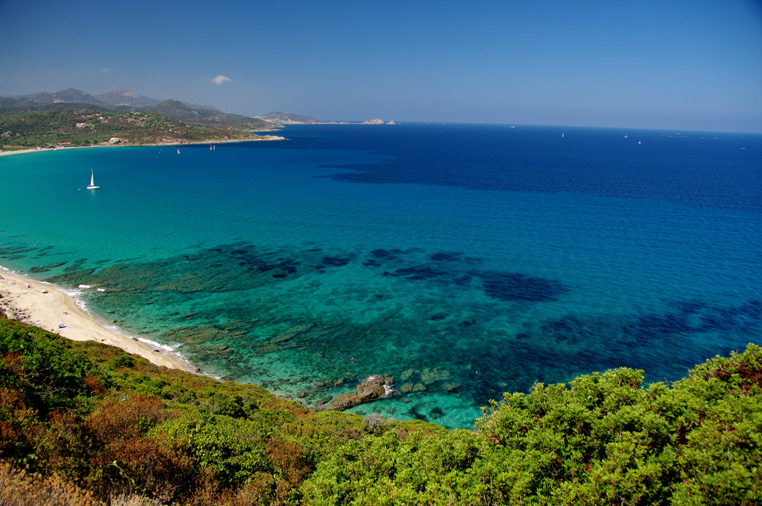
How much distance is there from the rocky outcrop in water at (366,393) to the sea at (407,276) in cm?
84

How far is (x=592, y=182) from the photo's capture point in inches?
Answer: 4277

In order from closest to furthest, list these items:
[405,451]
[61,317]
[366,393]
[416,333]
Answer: [405,451] → [366,393] → [61,317] → [416,333]

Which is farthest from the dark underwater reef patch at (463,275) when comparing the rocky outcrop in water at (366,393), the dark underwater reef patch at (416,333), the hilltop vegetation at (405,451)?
the hilltop vegetation at (405,451)

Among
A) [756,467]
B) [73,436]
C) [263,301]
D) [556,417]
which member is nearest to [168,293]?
[263,301]

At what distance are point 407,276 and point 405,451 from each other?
34.2 meters

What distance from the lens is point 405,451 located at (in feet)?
47.0

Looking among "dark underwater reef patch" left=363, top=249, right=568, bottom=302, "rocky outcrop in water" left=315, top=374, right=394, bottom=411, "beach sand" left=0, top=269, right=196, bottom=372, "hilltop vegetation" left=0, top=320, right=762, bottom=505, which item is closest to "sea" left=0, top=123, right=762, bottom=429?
"dark underwater reef patch" left=363, top=249, right=568, bottom=302

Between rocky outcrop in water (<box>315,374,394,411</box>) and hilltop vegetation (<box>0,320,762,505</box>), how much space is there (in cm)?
975

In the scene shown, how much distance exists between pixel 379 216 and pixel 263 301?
1463 inches

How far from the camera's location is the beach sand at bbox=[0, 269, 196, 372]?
1244 inches

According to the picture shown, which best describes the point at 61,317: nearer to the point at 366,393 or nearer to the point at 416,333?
the point at 366,393

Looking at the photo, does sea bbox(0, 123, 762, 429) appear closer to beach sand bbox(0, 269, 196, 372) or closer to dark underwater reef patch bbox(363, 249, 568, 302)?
dark underwater reef patch bbox(363, 249, 568, 302)

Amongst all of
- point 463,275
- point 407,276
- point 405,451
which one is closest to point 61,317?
point 407,276

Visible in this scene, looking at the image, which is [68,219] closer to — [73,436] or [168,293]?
[168,293]
